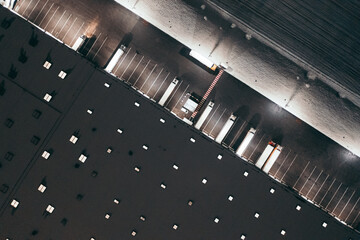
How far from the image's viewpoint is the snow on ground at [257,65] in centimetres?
2617

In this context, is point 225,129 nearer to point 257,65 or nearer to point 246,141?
point 246,141

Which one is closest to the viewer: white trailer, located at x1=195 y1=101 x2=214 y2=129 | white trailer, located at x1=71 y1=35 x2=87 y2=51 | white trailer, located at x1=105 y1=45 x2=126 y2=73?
white trailer, located at x1=105 y1=45 x2=126 y2=73

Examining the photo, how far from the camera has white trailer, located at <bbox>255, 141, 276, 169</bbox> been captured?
1012 inches

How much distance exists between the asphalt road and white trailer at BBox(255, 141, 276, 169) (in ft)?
2.41

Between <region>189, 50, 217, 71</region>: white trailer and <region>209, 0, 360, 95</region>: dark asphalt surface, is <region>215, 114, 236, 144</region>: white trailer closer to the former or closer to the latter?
<region>189, 50, 217, 71</region>: white trailer

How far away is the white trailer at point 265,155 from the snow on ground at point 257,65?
405cm

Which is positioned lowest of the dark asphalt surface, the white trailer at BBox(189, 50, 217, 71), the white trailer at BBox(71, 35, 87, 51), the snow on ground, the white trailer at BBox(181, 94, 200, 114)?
the white trailer at BBox(71, 35, 87, 51)

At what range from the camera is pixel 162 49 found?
2658cm

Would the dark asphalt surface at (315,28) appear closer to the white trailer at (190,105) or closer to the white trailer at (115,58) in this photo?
the white trailer at (190,105)

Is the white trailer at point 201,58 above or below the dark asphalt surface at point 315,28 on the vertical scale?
below

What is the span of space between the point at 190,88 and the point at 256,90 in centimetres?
647

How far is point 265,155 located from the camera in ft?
84.9

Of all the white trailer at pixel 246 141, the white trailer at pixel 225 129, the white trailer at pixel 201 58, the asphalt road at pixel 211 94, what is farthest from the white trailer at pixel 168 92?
the white trailer at pixel 246 141

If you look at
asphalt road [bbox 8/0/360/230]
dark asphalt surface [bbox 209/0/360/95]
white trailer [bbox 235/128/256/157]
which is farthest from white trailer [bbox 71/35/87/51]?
white trailer [bbox 235/128/256/157]
